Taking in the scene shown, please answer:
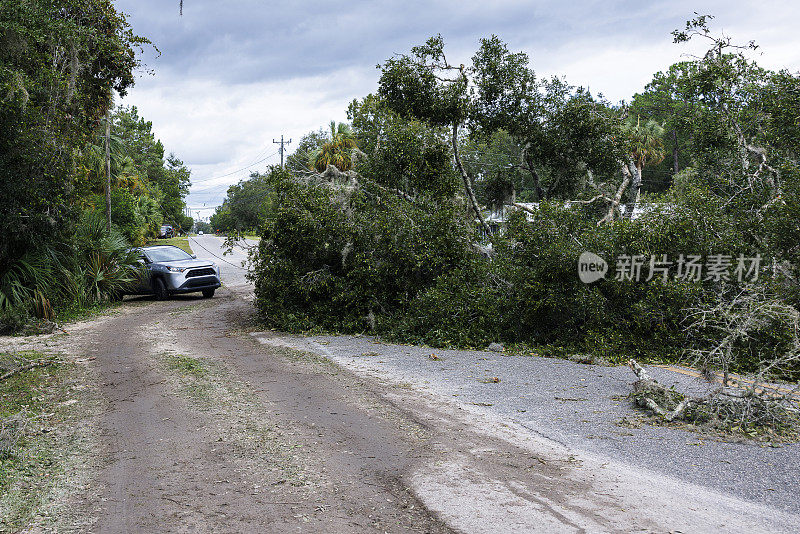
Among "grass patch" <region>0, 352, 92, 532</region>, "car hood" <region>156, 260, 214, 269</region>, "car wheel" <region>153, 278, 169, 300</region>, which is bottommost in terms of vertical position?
"grass patch" <region>0, 352, 92, 532</region>

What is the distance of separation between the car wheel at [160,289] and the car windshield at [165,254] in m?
0.69

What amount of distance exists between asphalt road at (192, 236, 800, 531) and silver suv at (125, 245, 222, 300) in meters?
8.46

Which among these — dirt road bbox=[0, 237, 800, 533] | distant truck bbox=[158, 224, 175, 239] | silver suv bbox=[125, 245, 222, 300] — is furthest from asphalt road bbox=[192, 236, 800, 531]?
distant truck bbox=[158, 224, 175, 239]

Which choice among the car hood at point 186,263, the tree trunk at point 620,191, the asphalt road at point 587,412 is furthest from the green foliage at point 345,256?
the car hood at point 186,263

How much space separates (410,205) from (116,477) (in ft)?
27.7

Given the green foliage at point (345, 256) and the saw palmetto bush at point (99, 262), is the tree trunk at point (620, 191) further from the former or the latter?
the saw palmetto bush at point (99, 262)

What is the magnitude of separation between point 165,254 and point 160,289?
120cm

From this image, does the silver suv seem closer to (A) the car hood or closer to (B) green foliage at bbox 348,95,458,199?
(A) the car hood

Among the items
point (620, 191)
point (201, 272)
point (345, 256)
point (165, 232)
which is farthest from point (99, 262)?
point (165, 232)

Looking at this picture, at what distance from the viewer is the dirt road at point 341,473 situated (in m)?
3.64

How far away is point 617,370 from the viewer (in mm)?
7648

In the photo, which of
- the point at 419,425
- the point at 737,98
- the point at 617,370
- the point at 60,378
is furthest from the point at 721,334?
the point at 60,378

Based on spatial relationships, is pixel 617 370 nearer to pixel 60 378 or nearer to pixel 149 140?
pixel 60 378

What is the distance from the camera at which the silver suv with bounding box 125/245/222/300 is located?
17.1 metres
